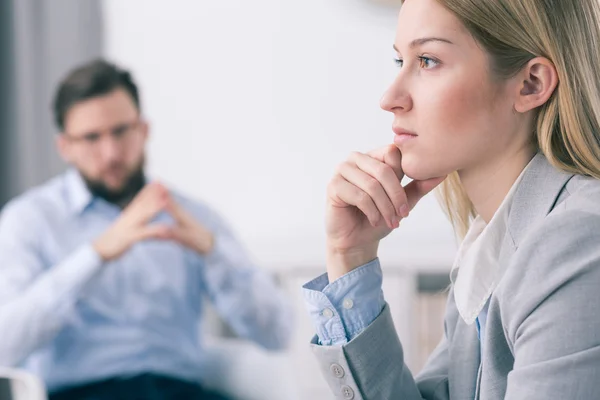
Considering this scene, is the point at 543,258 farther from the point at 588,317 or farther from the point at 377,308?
the point at 377,308

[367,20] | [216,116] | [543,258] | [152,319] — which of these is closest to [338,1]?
[367,20]

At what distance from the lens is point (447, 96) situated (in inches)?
Answer: 42.4

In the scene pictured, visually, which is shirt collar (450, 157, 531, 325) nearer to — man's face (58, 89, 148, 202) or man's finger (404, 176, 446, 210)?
man's finger (404, 176, 446, 210)

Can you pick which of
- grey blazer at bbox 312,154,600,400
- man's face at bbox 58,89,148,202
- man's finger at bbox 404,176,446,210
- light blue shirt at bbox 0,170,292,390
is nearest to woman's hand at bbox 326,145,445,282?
man's finger at bbox 404,176,446,210

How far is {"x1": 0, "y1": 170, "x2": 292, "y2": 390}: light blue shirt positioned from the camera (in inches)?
99.2

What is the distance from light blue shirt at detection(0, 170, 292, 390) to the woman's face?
5.38 ft

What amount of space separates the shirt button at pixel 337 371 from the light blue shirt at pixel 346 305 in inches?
1.2

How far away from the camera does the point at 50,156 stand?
12.4 ft

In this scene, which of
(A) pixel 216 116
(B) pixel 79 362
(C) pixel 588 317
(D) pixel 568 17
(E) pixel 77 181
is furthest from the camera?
(A) pixel 216 116

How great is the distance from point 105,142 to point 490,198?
1.92m

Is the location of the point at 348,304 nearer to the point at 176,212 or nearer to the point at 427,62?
the point at 427,62

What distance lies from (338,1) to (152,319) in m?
1.88

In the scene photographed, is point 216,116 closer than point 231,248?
No

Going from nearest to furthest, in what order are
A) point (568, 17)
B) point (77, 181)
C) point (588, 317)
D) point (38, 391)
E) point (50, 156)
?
point (588, 317), point (568, 17), point (38, 391), point (77, 181), point (50, 156)
